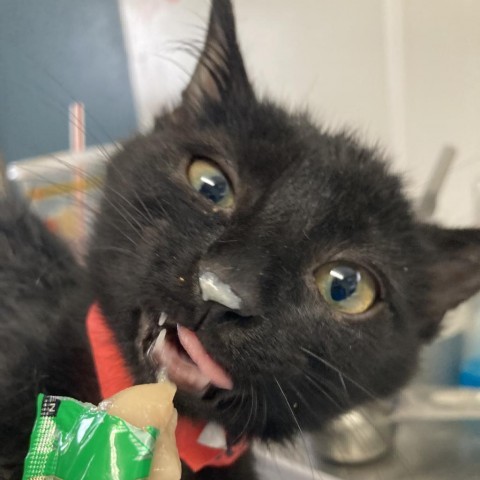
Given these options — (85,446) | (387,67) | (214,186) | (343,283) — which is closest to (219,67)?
(214,186)

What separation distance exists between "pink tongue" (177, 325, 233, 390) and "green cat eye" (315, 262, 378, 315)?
0.14 m

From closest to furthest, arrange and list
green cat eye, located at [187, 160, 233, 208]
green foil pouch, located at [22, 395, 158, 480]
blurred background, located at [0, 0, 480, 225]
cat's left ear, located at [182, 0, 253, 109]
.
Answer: green foil pouch, located at [22, 395, 158, 480] → green cat eye, located at [187, 160, 233, 208] → cat's left ear, located at [182, 0, 253, 109] → blurred background, located at [0, 0, 480, 225]

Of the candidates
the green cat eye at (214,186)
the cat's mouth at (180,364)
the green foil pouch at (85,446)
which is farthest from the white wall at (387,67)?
the green foil pouch at (85,446)

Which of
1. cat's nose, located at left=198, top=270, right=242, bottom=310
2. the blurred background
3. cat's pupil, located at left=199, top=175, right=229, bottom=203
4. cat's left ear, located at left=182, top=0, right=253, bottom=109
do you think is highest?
the blurred background

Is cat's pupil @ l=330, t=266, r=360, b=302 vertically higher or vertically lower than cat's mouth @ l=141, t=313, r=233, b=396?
higher

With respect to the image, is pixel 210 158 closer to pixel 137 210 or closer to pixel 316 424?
pixel 137 210

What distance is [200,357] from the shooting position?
570 millimetres

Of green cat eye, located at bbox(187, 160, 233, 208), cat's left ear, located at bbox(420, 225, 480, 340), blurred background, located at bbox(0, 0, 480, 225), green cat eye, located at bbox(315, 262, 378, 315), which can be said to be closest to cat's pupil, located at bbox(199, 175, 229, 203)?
green cat eye, located at bbox(187, 160, 233, 208)

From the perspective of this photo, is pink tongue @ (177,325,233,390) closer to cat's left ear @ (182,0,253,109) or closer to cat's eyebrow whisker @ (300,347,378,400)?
cat's eyebrow whisker @ (300,347,378,400)

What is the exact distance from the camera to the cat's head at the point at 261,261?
0.57m

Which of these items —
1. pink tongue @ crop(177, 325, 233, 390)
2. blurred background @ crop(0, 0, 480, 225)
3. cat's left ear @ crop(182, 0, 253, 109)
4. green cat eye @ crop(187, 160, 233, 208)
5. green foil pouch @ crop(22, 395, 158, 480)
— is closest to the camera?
green foil pouch @ crop(22, 395, 158, 480)

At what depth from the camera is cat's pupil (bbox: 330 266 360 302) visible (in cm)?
66

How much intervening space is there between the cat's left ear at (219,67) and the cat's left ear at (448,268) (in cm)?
30

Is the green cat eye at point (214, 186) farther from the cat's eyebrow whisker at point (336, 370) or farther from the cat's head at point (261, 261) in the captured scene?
the cat's eyebrow whisker at point (336, 370)
